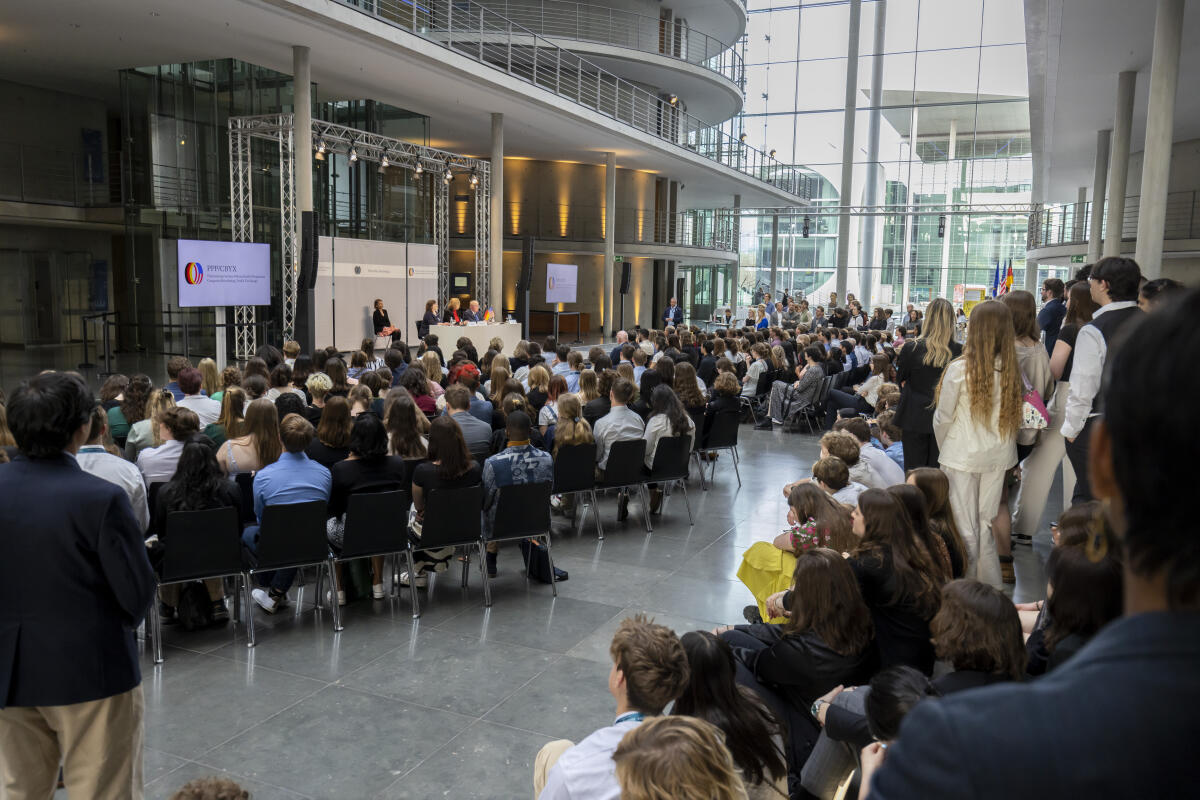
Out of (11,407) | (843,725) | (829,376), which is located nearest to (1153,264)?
(829,376)

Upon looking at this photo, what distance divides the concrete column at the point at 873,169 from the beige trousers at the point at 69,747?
36881mm

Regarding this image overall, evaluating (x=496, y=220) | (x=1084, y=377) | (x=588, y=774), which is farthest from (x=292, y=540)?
(x=496, y=220)

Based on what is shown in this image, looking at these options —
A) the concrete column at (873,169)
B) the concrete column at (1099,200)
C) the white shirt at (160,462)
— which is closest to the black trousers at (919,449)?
the white shirt at (160,462)

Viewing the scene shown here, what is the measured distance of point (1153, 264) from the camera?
12906 millimetres

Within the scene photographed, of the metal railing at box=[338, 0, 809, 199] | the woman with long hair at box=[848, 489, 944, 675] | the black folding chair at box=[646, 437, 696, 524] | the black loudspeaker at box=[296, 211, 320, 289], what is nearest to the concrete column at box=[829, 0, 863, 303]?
the metal railing at box=[338, 0, 809, 199]

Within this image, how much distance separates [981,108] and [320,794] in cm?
3858

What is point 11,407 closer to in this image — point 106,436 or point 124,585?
point 124,585

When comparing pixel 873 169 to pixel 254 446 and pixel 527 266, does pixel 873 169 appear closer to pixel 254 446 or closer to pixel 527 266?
pixel 527 266

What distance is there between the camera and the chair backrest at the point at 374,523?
→ 5555 millimetres

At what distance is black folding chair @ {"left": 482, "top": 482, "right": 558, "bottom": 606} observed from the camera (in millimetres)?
6145

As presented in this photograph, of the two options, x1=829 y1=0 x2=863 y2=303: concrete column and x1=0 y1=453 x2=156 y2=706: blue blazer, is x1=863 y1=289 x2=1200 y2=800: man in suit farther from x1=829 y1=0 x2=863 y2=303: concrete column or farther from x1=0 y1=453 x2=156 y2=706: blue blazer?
x1=829 y1=0 x2=863 y2=303: concrete column

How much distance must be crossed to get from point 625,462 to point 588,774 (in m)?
5.46

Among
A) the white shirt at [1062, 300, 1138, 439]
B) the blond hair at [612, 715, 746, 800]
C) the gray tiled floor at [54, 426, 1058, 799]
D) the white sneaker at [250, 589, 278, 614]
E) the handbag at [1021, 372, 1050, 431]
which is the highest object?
the white shirt at [1062, 300, 1138, 439]

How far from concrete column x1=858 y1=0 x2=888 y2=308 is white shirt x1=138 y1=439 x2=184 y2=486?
34.6 m
